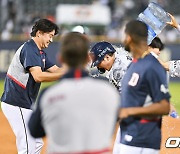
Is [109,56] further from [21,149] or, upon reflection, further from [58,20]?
[58,20]

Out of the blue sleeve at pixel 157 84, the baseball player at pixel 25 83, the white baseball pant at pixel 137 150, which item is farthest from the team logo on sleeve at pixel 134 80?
the baseball player at pixel 25 83

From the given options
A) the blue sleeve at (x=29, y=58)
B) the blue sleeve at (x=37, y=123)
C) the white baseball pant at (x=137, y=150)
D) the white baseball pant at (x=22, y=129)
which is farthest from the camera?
the white baseball pant at (x=22, y=129)

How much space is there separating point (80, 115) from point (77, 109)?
0.15 ft


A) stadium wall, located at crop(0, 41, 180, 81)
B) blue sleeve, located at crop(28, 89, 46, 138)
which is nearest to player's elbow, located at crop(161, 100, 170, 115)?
blue sleeve, located at crop(28, 89, 46, 138)

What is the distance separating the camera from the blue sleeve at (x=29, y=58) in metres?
7.88

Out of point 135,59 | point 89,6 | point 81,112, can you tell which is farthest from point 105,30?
point 81,112

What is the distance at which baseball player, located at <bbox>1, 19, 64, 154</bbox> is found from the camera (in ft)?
26.2

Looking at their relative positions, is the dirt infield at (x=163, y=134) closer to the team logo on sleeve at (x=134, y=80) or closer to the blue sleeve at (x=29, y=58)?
the blue sleeve at (x=29, y=58)

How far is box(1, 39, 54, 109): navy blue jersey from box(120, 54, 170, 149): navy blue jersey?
2.44m

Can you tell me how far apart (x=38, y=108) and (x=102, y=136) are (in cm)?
55

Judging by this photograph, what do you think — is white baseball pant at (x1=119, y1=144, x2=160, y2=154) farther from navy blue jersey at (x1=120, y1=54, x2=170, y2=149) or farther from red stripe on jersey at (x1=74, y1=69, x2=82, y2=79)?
red stripe on jersey at (x1=74, y1=69, x2=82, y2=79)

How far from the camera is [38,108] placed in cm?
449

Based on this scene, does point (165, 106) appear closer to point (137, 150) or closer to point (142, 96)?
point (142, 96)

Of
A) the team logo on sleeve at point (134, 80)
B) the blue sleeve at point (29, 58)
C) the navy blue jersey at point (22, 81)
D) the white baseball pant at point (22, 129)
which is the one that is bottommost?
the white baseball pant at point (22, 129)
